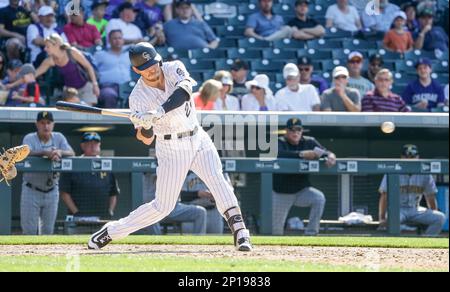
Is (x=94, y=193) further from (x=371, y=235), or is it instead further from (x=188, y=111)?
(x=188, y=111)

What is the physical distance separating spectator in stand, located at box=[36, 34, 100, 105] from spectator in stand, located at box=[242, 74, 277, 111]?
172 cm

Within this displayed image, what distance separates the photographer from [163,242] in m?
8.68

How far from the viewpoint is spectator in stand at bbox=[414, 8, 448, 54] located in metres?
14.4

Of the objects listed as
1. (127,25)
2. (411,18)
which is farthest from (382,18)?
(127,25)

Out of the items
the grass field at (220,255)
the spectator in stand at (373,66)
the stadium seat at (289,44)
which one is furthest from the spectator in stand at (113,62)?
the grass field at (220,255)

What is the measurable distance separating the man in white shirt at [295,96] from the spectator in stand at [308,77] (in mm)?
465

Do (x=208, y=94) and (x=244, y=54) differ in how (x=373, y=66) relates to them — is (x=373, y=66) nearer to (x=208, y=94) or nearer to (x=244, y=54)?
(x=244, y=54)

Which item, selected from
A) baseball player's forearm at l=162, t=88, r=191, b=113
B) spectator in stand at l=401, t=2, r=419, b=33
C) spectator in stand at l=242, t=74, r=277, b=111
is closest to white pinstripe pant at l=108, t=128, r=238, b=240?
baseball player's forearm at l=162, t=88, r=191, b=113

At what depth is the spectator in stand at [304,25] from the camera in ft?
45.4

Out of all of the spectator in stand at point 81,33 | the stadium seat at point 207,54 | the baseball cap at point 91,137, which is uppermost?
the spectator in stand at point 81,33

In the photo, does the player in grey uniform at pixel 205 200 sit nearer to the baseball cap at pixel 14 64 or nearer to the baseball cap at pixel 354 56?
the baseball cap at pixel 14 64

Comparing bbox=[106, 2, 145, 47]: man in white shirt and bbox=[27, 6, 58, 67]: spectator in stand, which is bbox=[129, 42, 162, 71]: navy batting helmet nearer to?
bbox=[27, 6, 58, 67]: spectator in stand

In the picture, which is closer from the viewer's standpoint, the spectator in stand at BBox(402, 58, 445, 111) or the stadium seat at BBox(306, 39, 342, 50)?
the spectator in stand at BBox(402, 58, 445, 111)
